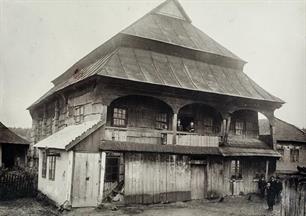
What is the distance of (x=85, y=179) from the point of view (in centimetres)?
1684

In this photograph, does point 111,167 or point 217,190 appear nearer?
point 111,167

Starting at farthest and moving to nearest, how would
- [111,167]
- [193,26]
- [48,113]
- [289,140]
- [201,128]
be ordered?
1. [289,140]
2. [48,113]
3. [193,26]
4. [201,128]
5. [111,167]

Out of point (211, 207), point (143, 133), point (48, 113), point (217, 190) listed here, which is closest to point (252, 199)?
point (217, 190)

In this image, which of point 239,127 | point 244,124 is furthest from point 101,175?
point 244,124

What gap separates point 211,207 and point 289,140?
21.1 metres

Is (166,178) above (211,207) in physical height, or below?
above

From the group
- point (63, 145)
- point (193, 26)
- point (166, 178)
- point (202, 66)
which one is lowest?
point (166, 178)

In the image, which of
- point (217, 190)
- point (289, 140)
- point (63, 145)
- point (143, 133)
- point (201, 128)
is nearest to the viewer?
point (63, 145)

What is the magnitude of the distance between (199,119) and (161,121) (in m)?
3.10

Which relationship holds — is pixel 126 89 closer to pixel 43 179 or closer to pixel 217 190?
pixel 43 179

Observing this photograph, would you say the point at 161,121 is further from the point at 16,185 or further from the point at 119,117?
the point at 16,185

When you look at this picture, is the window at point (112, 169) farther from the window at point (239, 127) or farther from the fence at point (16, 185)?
the window at point (239, 127)

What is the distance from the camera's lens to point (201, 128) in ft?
77.0

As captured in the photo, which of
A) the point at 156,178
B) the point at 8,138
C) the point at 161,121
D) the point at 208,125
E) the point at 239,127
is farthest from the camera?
the point at 8,138
